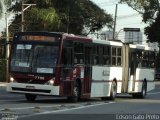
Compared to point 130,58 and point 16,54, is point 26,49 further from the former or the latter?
point 130,58

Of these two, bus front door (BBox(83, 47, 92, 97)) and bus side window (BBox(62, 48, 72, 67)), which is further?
bus front door (BBox(83, 47, 92, 97))

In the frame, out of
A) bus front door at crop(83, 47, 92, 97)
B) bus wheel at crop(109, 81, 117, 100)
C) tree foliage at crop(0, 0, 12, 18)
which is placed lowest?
bus wheel at crop(109, 81, 117, 100)

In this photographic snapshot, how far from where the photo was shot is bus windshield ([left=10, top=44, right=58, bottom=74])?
24844 millimetres

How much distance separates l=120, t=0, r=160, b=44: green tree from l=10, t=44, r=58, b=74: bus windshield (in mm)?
68593

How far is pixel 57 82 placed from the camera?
81.2ft

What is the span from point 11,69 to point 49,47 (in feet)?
6.13

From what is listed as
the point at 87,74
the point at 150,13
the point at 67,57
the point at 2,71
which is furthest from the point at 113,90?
the point at 150,13

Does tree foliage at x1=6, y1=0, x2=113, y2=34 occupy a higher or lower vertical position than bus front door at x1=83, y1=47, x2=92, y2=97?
higher

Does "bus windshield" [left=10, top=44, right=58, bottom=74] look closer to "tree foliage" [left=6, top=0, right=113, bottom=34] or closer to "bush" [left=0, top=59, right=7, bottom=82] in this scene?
"bush" [left=0, top=59, right=7, bottom=82]

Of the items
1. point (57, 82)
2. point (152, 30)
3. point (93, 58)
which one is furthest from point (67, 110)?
point (152, 30)

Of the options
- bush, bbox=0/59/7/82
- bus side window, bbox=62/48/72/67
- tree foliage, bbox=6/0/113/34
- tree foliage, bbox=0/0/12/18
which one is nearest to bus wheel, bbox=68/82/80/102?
bus side window, bbox=62/48/72/67

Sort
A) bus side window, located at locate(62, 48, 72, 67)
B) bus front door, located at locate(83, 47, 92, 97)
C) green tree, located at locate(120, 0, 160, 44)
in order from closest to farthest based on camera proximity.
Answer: bus side window, located at locate(62, 48, 72, 67)
bus front door, located at locate(83, 47, 92, 97)
green tree, located at locate(120, 0, 160, 44)

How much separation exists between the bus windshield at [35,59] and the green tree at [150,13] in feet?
225

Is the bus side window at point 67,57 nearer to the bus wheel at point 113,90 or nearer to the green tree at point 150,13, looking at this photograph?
the bus wheel at point 113,90
